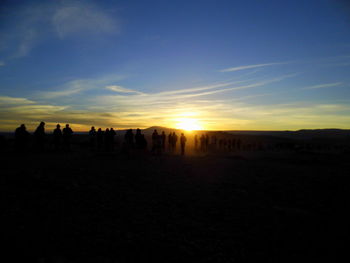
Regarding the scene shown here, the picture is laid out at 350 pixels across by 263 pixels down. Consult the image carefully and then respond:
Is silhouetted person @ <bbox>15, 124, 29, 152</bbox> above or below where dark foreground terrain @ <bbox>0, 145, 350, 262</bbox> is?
above

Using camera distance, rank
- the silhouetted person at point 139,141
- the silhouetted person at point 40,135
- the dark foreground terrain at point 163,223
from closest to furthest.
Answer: the dark foreground terrain at point 163,223 < the silhouetted person at point 40,135 < the silhouetted person at point 139,141

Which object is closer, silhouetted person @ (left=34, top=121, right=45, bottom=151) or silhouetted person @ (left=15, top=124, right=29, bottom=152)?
silhouetted person @ (left=15, top=124, right=29, bottom=152)

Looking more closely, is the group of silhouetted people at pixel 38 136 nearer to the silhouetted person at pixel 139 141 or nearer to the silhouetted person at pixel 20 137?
the silhouetted person at pixel 20 137

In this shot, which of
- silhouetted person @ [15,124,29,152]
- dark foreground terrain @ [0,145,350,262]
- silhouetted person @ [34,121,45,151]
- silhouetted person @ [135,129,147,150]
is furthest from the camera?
silhouetted person @ [135,129,147,150]

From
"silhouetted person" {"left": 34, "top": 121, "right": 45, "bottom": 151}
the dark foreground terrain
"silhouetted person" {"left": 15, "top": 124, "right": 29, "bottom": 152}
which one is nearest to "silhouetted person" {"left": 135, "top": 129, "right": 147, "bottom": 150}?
"silhouetted person" {"left": 34, "top": 121, "right": 45, "bottom": 151}

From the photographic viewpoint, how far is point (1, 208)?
534 centimetres

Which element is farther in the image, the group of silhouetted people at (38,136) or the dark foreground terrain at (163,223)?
the group of silhouetted people at (38,136)

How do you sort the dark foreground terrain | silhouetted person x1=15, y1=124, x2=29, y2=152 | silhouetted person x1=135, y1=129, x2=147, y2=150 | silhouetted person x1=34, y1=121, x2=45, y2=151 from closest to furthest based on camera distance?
the dark foreground terrain → silhouetted person x1=15, y1=124, x2=29, y2=152 → silhouetted person x1=34, y1=121, x2=45, y2=151 → silhouetted person x1=135, y1=129, x2=147, y2=150

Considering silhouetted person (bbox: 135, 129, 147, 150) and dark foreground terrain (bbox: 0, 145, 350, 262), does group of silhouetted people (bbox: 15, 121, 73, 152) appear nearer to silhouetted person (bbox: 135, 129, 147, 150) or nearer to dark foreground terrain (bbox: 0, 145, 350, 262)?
silhouetted person (bbox: 135, 129, 147, 150)

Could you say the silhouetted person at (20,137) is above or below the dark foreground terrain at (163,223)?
above

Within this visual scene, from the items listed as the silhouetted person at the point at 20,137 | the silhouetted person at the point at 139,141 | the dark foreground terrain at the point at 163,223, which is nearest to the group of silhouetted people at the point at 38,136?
the silhouetted person at the point at 20,137

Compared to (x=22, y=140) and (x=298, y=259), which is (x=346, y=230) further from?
(x=22, y=140)

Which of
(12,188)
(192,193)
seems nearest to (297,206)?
(192,193)

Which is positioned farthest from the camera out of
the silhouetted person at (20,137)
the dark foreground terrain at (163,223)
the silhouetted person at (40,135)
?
the silhouetted person at (40,135)
